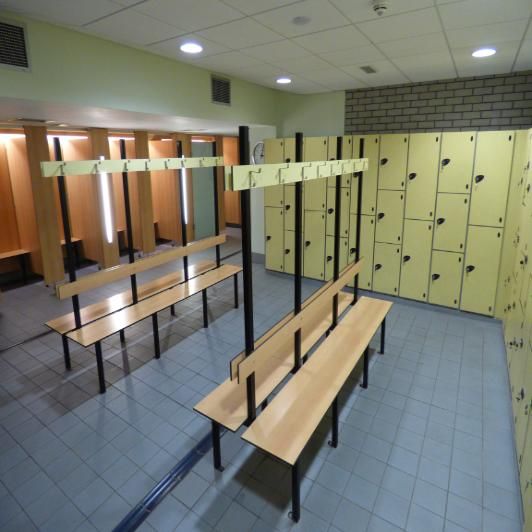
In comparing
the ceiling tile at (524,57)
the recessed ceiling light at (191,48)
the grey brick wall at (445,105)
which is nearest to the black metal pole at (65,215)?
the recessed ceiling light at (191,48)

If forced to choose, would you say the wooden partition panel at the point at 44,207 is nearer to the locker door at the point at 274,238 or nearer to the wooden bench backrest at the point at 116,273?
the wooden bench backrest at the point at 116,273

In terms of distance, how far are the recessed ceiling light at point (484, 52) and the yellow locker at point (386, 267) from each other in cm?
257

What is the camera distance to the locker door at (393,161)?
17.3ft

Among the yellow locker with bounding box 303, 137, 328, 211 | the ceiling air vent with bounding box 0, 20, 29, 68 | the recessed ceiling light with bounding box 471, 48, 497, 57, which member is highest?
the recessed ceiling light with bounding box 471, 48, 497, 57

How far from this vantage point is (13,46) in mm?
2744

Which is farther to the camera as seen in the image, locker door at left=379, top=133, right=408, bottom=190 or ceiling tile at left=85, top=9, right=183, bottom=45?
locker door at left=379, top=133, right=408, bottom=190

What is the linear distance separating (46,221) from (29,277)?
4.69 ft

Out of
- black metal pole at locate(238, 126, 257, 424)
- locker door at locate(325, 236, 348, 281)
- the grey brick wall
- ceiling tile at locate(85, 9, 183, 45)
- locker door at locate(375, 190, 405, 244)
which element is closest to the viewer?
black metal pole at locate(238, 126, 257, 424)

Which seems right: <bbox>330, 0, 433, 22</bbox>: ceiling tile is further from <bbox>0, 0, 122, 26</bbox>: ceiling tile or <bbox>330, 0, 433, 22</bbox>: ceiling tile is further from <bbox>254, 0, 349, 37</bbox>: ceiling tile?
<bbox>0, 0, 122, 26</bbox>: ceiling tile

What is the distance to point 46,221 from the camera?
6105mm

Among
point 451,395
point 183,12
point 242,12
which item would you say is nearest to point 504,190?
point 451,395

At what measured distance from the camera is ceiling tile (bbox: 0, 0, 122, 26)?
250cm

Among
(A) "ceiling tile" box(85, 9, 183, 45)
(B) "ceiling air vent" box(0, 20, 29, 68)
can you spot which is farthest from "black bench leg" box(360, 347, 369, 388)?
(B) "ceiling air vent" box(0, 20, 29, 68)

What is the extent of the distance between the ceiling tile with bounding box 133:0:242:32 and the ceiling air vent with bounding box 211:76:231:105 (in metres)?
1.80
